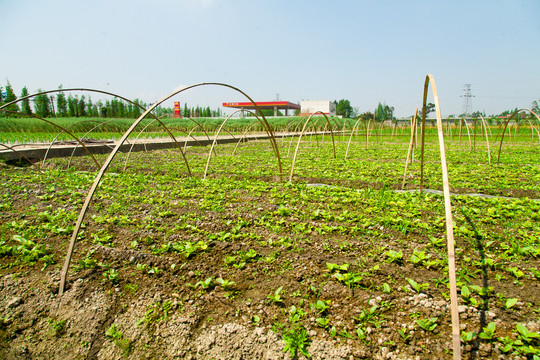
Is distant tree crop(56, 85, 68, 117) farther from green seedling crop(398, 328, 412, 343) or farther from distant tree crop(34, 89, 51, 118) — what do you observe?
green seedling crop(398, 328, 412, 343)

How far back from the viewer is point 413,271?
2.45 meters

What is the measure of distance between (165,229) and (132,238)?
366 millimetres

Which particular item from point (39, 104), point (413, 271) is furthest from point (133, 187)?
point (39, 104)

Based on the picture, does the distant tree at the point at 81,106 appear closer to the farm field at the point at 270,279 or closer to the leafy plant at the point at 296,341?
the farm field at the point at 270,279

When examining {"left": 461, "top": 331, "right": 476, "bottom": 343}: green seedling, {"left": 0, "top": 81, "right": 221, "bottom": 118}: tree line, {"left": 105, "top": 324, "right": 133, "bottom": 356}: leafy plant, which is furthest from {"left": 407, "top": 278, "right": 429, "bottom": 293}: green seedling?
{"left": 0, "top": 81, "right": 221, "bottom": 118}: tree line

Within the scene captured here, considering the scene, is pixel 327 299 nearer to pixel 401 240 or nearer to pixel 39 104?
pixel 401 240

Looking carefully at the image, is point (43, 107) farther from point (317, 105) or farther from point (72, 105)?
point (317, 105)

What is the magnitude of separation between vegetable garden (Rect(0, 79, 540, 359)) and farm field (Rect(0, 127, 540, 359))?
0.01 metres

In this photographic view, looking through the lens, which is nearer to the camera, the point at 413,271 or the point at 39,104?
the point at 413,271

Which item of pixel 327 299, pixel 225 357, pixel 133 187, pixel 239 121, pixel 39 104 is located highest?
pixel 39 104

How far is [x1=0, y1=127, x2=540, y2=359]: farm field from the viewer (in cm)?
A: 180

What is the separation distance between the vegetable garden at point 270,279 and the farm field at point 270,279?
0.04 ft

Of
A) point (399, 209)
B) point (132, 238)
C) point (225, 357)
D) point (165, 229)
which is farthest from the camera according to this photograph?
point (399, 209)

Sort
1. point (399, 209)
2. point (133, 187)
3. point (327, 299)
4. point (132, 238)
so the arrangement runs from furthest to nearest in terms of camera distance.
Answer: point (133, 187) → point (399, 209) → point (132, 238) → point (327, 299)
